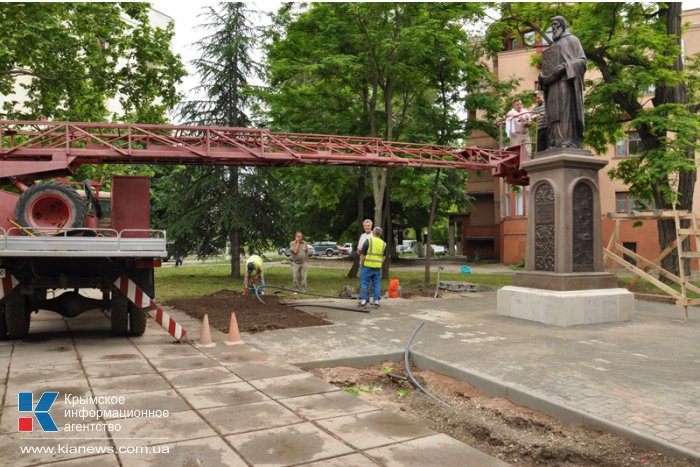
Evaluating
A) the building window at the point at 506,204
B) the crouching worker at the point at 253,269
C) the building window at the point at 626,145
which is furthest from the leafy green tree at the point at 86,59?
the building window at the point at 626,145

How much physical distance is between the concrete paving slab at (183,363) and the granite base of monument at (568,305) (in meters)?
6.58

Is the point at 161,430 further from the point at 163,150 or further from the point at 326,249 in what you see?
the point at 326,249

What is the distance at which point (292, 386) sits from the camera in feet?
18.8

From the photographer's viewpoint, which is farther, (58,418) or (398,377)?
(398,377)

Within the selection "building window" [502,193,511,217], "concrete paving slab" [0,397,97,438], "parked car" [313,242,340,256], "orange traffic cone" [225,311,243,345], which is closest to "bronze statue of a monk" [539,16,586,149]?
"orange traffic cone" [225,311,243,345]

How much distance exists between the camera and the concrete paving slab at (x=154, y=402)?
16.2 ft

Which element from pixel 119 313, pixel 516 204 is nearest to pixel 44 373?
pixel 119 313

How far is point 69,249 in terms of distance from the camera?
744 cm

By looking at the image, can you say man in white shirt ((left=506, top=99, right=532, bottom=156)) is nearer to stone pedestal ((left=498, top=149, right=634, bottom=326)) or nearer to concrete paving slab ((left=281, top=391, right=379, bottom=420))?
stone pedestal ((left=498, top=149, right=634, bottom=326))

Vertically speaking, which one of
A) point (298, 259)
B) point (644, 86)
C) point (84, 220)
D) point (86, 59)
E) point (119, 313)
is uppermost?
point (86, 59)

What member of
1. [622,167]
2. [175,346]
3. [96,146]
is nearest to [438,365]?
[175,346]

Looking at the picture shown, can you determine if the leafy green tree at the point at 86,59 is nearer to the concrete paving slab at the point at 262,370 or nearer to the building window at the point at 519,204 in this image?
the concrete paving slab at the point at 262,370

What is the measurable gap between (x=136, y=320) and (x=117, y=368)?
2.49 m

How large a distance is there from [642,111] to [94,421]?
19.0 meters
